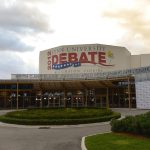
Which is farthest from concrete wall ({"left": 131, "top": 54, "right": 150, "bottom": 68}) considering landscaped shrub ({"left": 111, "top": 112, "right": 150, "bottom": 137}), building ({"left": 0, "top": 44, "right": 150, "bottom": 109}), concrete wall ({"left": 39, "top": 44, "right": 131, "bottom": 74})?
landscaped shrub ({"left": 111, "top": 112, "right": 150, "bottom": 137})

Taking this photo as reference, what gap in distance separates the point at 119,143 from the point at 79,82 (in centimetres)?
4119

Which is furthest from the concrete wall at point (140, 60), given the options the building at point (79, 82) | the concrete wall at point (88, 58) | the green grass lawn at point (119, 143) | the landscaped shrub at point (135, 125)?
the green grass lawn at point (119, 143)

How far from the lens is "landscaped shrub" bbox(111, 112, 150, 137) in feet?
60.6

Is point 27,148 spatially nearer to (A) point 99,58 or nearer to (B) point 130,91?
(B) point 130,91

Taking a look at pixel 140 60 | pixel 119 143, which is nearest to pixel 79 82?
pixel 140 60

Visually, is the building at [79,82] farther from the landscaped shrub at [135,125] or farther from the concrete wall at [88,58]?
the landscaped shrub at [135,125]

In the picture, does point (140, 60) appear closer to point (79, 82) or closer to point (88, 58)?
point (88, 58)

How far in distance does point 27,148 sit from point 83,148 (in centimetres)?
324

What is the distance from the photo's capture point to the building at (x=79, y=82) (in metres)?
55.5

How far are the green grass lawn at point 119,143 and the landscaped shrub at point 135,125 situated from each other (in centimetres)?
53

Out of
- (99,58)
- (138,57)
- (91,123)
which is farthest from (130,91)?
(91,123)

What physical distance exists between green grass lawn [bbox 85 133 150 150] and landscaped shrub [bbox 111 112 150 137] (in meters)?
0.53

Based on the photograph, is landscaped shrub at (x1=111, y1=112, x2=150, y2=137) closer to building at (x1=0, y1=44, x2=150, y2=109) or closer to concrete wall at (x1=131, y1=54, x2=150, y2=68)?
building at (x1=0, y1=44, x2=150, y2=109)

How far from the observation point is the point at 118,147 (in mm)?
15586
